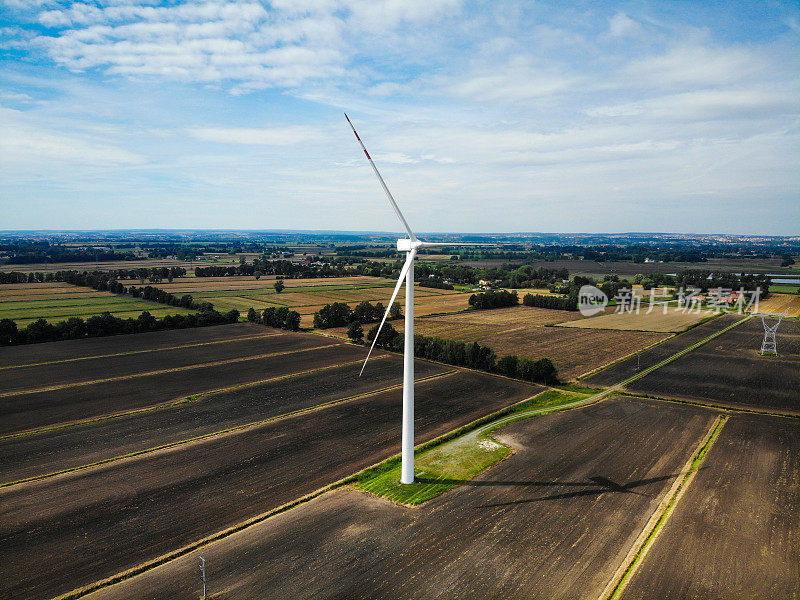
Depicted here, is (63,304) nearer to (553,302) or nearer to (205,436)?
(205,436)

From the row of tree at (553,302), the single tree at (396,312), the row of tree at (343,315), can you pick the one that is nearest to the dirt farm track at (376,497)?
the row of tree at (343,315)

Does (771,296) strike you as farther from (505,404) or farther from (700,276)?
(505,404)

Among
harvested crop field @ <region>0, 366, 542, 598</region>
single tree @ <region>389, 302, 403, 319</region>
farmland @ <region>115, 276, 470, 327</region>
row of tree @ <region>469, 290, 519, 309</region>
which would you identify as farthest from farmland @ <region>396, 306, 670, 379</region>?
harvested crop field @ <region>0, 366, 542, 598</region>

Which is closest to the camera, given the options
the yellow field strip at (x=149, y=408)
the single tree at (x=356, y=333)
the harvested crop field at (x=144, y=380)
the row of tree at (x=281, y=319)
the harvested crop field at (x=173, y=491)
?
the harvested crop field at (x=173, y=491)

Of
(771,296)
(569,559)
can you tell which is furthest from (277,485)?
(771,296)

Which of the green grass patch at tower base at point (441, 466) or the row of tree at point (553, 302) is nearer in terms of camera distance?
the green grass patch at tower base at point (441, 466)

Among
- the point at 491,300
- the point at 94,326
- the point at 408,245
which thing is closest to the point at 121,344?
the point at 94,326

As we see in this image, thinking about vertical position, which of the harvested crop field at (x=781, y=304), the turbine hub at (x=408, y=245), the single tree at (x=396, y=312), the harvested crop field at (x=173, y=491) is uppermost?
the turbine hub at (x=408, y=245)

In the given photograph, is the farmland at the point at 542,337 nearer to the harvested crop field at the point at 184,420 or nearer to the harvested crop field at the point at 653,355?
the harvested crop field at the point at 653,355
